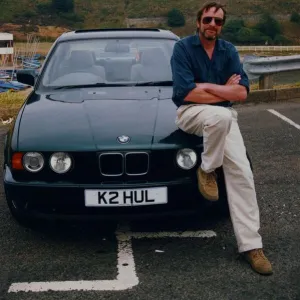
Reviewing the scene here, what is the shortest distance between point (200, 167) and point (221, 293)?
856 millimetres

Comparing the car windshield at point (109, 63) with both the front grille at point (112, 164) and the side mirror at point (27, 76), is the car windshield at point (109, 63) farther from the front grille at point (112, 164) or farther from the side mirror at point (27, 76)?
the front grille at point (112, 164)

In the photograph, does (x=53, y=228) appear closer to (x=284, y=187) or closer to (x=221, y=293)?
(x=221, y=293)

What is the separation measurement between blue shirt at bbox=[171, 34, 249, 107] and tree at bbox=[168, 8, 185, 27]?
385 feet

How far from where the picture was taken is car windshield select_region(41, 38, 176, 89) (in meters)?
5.18

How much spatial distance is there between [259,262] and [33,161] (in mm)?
1622

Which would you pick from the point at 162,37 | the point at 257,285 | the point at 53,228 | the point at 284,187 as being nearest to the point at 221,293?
the point at 257,285

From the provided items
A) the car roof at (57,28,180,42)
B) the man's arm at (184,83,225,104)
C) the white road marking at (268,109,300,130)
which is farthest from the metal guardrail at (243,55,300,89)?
the man's arm at (184,83,225,104)

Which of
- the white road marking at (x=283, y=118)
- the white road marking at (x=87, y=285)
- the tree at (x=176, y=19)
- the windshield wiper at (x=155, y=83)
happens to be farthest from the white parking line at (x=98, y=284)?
the tree at (x=176, y=19)

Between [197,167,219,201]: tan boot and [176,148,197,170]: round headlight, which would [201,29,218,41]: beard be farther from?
[197,167,219,201]: tan boot

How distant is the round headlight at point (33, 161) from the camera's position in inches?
152

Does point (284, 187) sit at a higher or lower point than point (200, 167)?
lower

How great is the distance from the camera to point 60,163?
3850 mm

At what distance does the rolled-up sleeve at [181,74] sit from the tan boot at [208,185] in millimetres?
545

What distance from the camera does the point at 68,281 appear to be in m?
3.55
